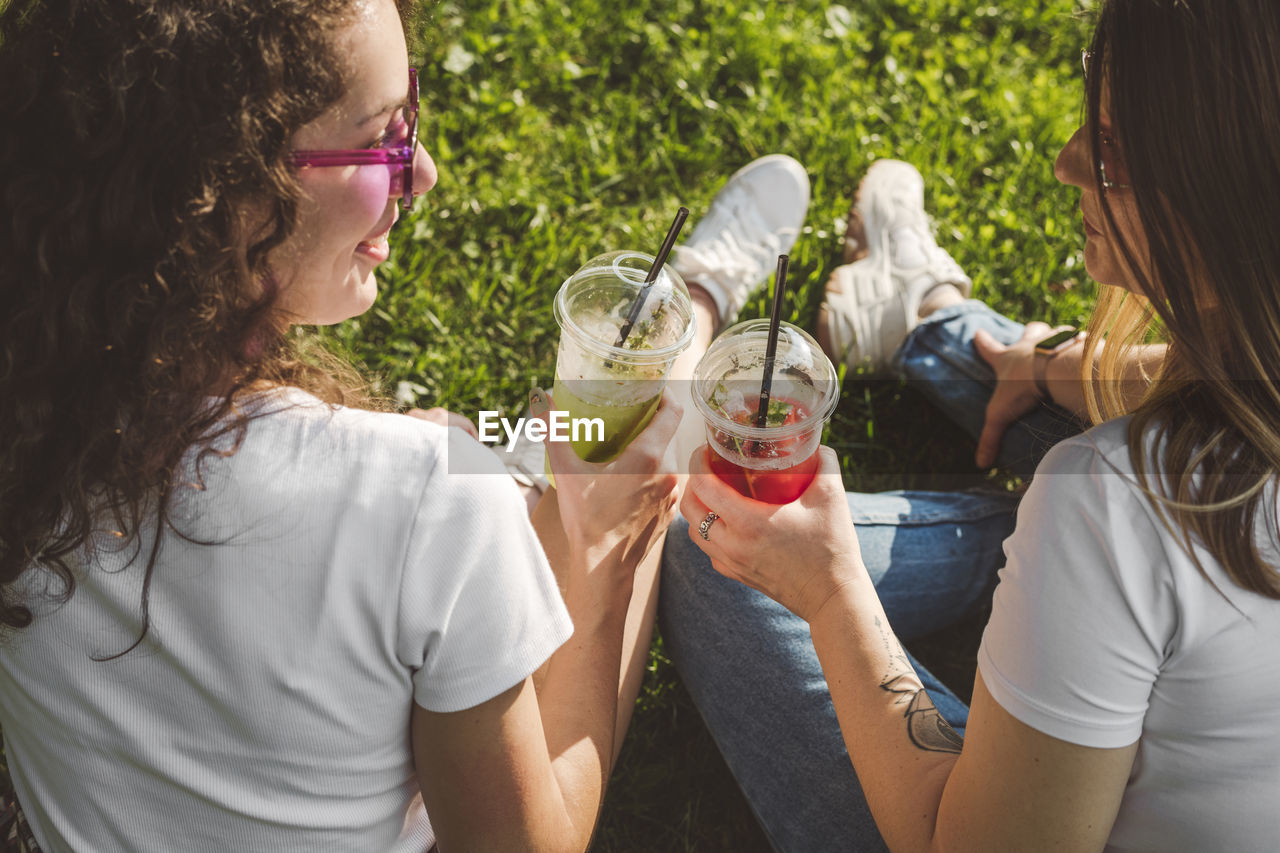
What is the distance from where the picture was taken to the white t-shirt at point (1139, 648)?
134 cm

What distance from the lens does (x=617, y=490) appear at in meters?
2.15

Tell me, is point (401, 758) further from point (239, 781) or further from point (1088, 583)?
point (1088, 583)

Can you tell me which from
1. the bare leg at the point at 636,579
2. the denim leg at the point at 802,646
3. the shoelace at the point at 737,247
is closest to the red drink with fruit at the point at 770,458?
the denim leg at the point at 802,646

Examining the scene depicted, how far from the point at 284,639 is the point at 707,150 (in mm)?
2871

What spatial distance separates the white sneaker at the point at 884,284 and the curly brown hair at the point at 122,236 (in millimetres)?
2237

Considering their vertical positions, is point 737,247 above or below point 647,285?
below

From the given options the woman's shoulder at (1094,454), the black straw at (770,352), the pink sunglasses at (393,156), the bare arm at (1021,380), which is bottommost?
the bare arm at (1021,380)

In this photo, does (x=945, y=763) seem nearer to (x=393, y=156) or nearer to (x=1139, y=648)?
(x=1139, y=648)

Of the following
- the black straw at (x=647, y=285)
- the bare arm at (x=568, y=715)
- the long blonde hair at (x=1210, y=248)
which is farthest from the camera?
the black straw at (x=647, y=285)

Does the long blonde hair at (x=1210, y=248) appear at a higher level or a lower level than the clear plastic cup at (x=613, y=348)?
higher

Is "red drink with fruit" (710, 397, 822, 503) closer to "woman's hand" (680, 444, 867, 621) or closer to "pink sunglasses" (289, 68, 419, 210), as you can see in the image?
"woman's hand" (680, 444, 867, 621)

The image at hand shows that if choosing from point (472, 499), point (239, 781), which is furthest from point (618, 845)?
point (472, 499)

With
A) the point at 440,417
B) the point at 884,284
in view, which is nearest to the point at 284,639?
the point at 440,417

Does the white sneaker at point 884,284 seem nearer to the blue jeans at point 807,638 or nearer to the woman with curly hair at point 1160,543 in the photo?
the blue jeans at point 807,638
